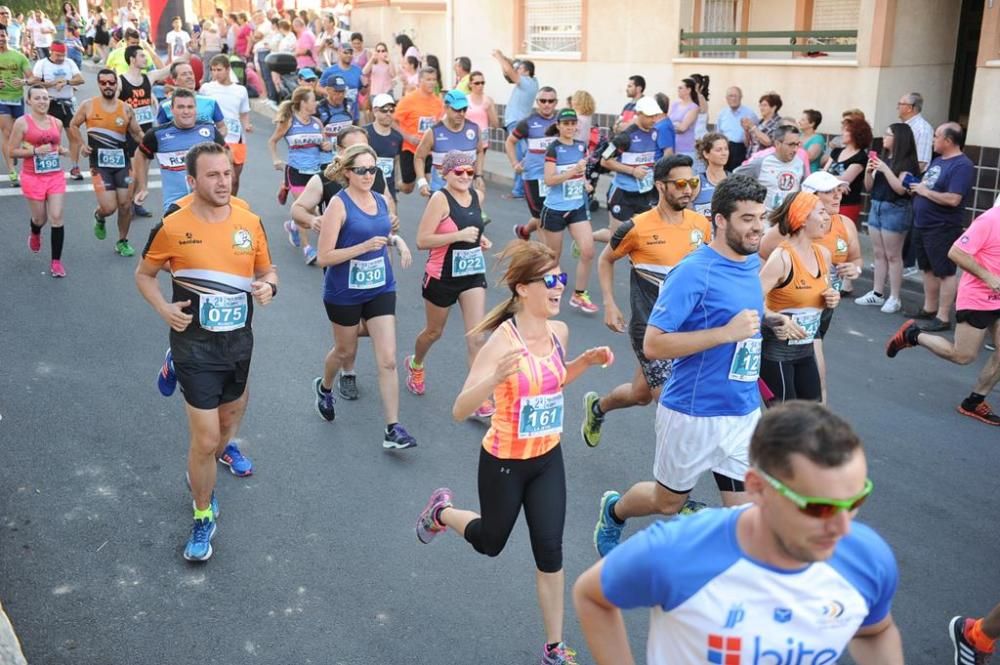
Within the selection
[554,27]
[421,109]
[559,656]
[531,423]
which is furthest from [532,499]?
[554,27]

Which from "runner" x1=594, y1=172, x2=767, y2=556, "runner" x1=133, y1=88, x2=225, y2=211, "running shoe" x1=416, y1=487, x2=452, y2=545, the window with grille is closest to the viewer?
"runner" x1=594, y1=172, x2=767, y2=556

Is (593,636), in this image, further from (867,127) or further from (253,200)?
(253,200)

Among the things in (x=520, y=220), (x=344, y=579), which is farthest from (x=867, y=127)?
(x=344, y=579)

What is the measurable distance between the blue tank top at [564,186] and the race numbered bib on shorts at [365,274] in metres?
3.41

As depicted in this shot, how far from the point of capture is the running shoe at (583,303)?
32.1ft

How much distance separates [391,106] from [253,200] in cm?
411

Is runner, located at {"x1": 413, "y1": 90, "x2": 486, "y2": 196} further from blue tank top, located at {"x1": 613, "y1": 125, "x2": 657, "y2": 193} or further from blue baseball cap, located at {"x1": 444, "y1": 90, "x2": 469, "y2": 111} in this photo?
blue tank top, located at {"x1": 613, "y1": 125, "x2": 657, "y2": 193}

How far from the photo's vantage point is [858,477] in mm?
2213

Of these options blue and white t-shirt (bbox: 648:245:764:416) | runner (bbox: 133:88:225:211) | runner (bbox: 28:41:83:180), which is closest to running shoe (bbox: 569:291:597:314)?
runner (bbox: 133:88:225:211)

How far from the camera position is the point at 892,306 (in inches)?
395

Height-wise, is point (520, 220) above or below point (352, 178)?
below

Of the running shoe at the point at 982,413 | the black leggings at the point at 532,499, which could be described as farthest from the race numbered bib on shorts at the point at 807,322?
the running shoe at the point at 982,413

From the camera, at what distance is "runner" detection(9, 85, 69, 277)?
10.2m

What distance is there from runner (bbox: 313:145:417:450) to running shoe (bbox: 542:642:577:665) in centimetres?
247
